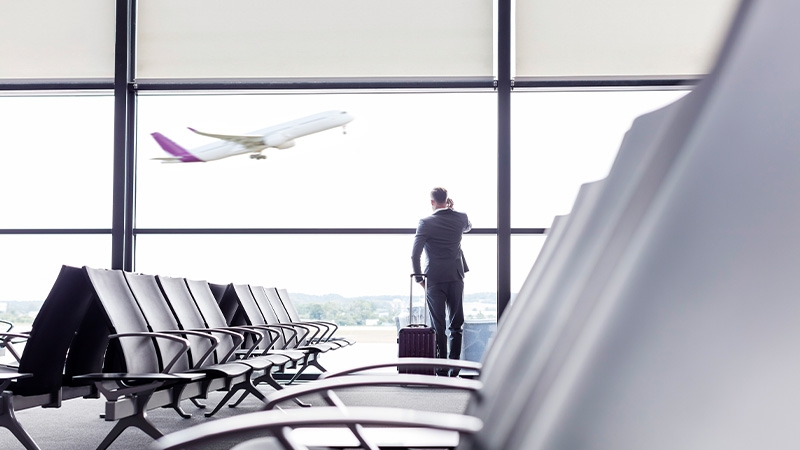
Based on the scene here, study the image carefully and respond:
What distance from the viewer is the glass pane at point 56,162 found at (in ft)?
22.9

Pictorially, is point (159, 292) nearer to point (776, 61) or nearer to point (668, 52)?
point (776, 61)

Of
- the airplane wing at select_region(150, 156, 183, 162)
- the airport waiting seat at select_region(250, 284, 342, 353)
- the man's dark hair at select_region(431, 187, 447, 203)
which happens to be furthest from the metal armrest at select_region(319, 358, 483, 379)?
the airplane wing at select_region(150, 156, 183, 162)

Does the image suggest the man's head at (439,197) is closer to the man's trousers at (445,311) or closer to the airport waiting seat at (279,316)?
the man's trousers at (445,311)

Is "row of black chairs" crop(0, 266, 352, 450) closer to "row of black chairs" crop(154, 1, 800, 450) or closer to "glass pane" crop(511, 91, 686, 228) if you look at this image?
"row of black chairs" crop(154, 1, 800, 450)

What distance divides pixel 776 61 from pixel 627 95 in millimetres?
6746

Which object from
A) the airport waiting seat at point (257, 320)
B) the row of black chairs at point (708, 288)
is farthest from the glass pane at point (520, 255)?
the row of black chairs at point (708, 288)

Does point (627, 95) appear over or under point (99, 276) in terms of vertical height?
over

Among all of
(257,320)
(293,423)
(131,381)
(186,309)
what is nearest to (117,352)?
(131,381)

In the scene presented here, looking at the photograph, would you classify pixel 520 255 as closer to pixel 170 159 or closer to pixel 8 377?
pixel 170 159

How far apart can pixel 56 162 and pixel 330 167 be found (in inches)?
98.1

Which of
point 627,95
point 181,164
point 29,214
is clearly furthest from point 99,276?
point 627,95

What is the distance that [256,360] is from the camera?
4.57 m

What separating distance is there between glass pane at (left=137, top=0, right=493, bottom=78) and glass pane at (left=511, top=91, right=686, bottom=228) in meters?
0.73

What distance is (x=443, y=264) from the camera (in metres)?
6.49
